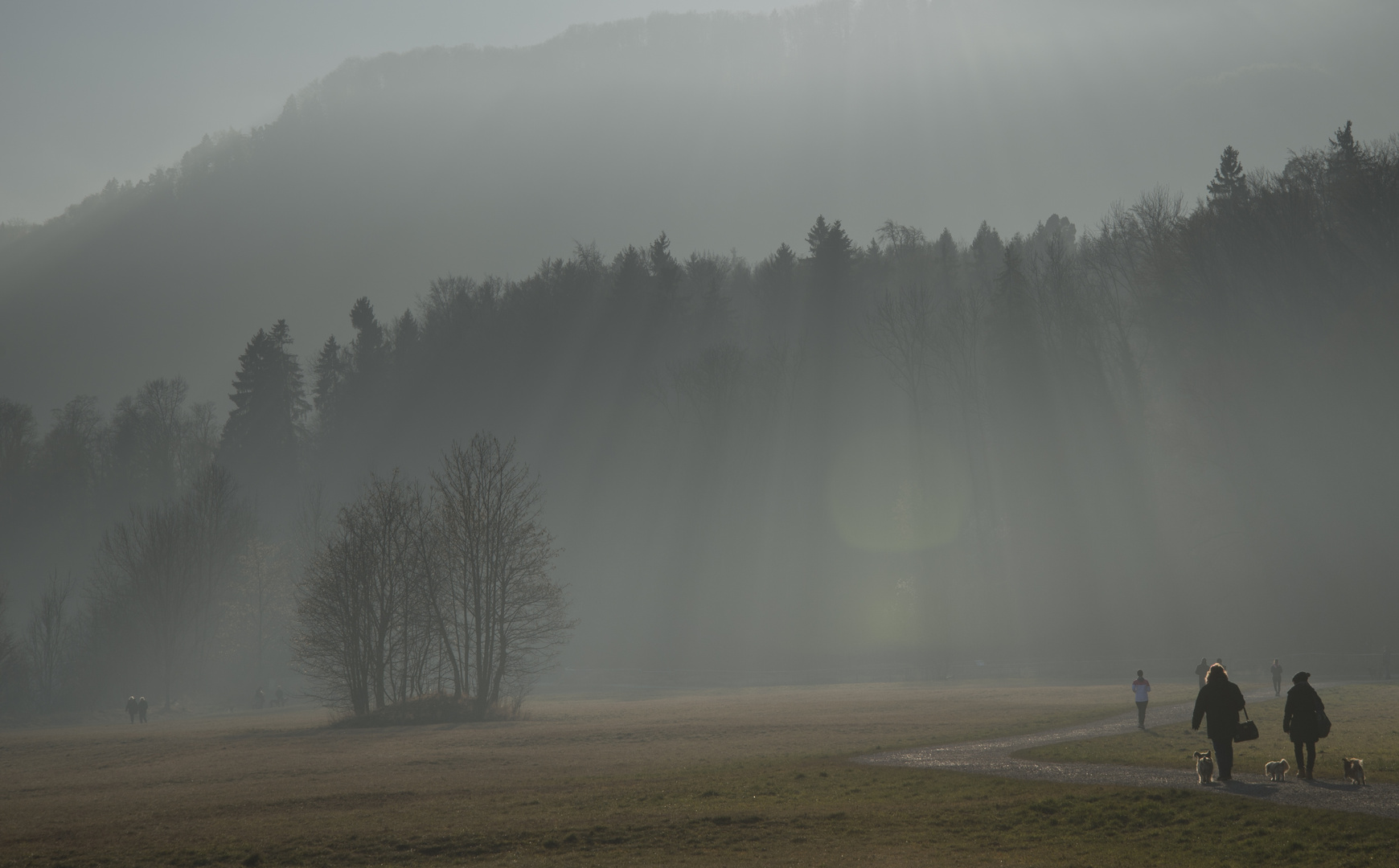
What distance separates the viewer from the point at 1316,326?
56812 mm

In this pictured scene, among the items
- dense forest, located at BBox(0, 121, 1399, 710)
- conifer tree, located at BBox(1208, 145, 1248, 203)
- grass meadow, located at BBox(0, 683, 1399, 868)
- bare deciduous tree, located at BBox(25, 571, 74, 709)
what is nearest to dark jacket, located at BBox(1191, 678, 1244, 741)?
grass meadow, located at BBox(0, 683, 1399, 868)

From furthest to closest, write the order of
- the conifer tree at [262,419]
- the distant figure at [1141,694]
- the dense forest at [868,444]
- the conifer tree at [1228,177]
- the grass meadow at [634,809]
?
the conifer tree at [262,419] < the conifer tree at [1228,177] < the dense forest at [868,444] < the distant figure at [1141,694] < the grass meadow at [634,809]

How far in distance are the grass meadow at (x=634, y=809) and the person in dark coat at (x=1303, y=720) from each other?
2333mm

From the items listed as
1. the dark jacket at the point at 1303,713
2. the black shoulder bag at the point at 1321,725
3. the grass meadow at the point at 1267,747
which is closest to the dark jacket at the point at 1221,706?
the dark jacket at the point at 1303,713

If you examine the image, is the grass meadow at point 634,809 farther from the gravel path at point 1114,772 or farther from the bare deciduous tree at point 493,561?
the bare deciduous tree at point 493,561

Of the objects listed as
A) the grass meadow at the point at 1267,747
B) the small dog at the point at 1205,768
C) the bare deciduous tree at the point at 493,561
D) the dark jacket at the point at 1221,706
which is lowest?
the grass meadow at the point at 1267,747

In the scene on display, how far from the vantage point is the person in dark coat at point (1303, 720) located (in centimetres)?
1484

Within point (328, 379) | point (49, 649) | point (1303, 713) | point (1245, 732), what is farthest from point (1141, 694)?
point (328, 379)

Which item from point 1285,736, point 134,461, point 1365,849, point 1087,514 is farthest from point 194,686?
point 1365,849

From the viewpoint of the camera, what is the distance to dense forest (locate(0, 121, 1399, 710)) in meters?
56.2

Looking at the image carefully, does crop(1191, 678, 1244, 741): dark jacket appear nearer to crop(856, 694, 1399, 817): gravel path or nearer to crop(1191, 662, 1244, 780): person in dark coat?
crop(1191, 662, 1244, 780): person in dark coat

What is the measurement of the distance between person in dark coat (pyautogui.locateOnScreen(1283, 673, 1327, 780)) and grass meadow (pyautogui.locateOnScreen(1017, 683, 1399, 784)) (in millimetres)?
778

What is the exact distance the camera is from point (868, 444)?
8844 cm

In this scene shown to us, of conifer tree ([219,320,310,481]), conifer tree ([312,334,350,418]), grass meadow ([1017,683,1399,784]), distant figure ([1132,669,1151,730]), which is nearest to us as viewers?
grass meadow ([1017,683,1399,784])
